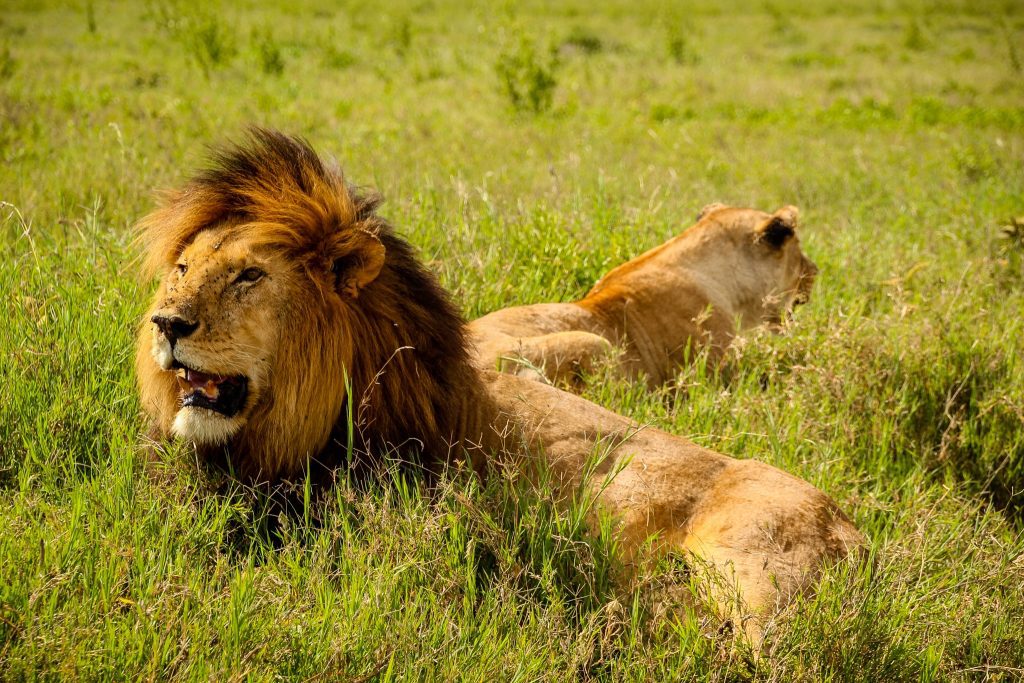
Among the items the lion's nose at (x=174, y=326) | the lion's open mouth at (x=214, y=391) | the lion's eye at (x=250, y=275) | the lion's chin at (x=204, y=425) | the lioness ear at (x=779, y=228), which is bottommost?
the lioness ear at (x=779, y=228)

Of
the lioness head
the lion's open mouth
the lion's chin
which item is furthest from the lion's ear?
the lioness head

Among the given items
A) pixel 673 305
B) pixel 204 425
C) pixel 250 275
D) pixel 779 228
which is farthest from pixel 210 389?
pixel 779 228

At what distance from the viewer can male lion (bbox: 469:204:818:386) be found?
195 inches

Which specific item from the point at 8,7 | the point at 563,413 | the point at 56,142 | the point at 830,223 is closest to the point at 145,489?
the point at 563,413

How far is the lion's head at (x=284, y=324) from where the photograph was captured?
294 cm

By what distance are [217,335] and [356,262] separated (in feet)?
1.71

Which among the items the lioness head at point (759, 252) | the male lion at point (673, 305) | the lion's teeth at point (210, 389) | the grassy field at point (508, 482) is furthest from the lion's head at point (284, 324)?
the lioness head at point (759, 252)

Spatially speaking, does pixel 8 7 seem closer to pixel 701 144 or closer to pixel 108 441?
pixel 701 144

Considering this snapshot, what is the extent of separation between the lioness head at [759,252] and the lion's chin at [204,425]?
13.3 ft

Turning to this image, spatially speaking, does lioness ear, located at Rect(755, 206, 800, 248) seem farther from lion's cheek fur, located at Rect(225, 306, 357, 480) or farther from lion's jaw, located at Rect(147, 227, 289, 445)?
lion's jaw, located at Rect(147, 227, 289, 445)

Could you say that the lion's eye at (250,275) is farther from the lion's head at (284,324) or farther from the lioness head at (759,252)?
the lioness head at (759,252)

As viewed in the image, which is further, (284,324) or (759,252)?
(759,252)

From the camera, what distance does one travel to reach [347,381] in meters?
2.97

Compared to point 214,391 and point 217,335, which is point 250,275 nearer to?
point 217,335
